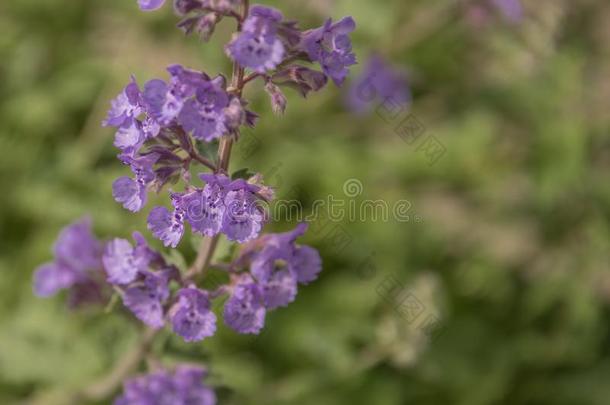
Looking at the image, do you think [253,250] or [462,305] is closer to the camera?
[253,250]

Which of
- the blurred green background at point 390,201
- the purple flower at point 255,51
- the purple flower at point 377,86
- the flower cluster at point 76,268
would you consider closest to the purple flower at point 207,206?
the purple flower at point 255,51

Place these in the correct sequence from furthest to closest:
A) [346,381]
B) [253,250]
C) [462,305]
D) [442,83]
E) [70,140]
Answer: [442,83], [70,140], [462,305], [346,381], [253,250]

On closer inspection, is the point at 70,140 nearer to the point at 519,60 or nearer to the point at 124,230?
the point at 124,230

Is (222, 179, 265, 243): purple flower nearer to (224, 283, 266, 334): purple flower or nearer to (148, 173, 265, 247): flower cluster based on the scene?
(148, 173, 265, 247): flower cluster

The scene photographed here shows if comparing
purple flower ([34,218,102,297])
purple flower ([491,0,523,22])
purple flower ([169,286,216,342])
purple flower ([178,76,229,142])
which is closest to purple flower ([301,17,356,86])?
purple flower ([178,76,229,142])

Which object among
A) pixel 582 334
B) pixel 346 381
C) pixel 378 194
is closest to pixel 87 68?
pixel 378 194
